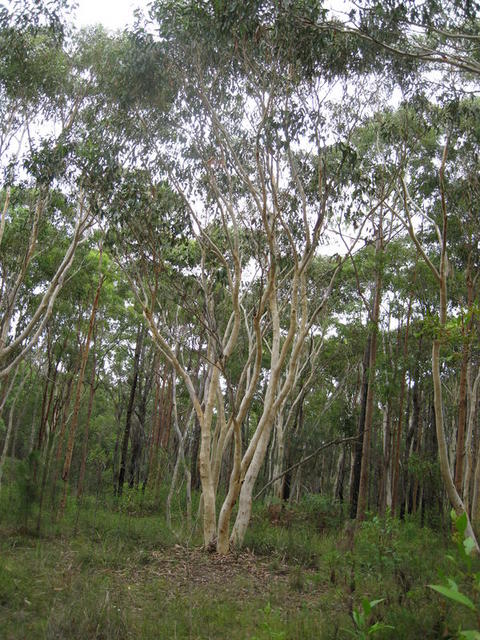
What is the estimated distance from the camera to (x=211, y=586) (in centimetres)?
736

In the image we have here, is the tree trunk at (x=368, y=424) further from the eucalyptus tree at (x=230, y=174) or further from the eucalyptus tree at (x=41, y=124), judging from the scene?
the eucalyptus tree at (x=41, y=124)

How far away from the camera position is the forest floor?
16.3 ft

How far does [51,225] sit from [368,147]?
8646 millimetres

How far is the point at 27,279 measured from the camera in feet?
56.1

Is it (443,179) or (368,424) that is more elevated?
(443,179)

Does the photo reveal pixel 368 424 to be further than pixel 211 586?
Yes

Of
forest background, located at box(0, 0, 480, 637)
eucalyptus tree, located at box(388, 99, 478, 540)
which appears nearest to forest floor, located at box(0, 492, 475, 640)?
forest background, located at box(0, 0, 480, 637)

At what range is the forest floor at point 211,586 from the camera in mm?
4980

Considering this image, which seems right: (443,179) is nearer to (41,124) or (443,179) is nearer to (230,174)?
(230,174)

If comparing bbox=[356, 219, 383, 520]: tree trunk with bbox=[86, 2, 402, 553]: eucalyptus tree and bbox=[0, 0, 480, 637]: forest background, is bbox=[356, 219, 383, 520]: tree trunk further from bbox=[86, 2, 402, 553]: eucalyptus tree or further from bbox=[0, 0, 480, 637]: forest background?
bbox=[86, 2, 402, 553]: eucalyptus tree

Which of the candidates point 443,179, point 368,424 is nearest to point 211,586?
point 368,424

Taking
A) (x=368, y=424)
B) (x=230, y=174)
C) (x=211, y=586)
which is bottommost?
(x=211, y=586)

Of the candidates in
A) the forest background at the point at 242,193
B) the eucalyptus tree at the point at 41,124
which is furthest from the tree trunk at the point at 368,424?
the eucalyptus tree at the point at 41,124

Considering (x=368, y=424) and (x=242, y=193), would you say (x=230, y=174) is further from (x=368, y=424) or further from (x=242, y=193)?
(x=368, y=424)
